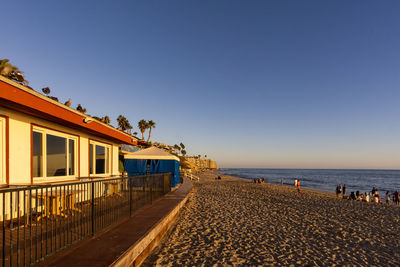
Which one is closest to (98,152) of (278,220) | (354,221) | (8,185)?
(8,185)

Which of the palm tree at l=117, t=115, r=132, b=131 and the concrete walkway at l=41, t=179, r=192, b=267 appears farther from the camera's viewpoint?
the palm tree at l=117, t=115, r=132, b=131

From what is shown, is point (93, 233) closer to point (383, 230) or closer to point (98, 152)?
point (98, 152)

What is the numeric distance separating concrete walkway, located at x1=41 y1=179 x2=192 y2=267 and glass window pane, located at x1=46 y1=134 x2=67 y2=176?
3288 millimetres

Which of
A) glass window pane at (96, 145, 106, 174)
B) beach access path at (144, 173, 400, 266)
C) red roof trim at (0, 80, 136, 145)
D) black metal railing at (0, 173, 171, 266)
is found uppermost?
red roof trim at (0, 80, 136, 145)

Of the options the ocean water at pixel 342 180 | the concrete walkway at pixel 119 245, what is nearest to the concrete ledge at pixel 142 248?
the concrete walkway at pixel 119 245

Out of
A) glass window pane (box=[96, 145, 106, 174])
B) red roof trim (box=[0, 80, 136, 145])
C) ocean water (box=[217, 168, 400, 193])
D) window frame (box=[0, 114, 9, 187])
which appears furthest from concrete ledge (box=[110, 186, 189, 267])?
ocean water (box=[217, 168, 400, 193])

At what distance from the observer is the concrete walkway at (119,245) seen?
3.59m

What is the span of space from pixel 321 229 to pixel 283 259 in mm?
3625

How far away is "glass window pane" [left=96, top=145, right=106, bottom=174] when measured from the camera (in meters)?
10.3

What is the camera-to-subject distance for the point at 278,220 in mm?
8773

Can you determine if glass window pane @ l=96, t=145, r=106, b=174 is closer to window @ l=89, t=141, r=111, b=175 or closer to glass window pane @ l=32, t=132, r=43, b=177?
window @ l=89, t=141, r=111, b=175

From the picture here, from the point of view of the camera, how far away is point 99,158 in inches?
416

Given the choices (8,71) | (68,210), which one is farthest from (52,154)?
(8,71)

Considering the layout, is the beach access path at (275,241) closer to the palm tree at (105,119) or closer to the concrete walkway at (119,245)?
the concrete walkway at (119,245)
